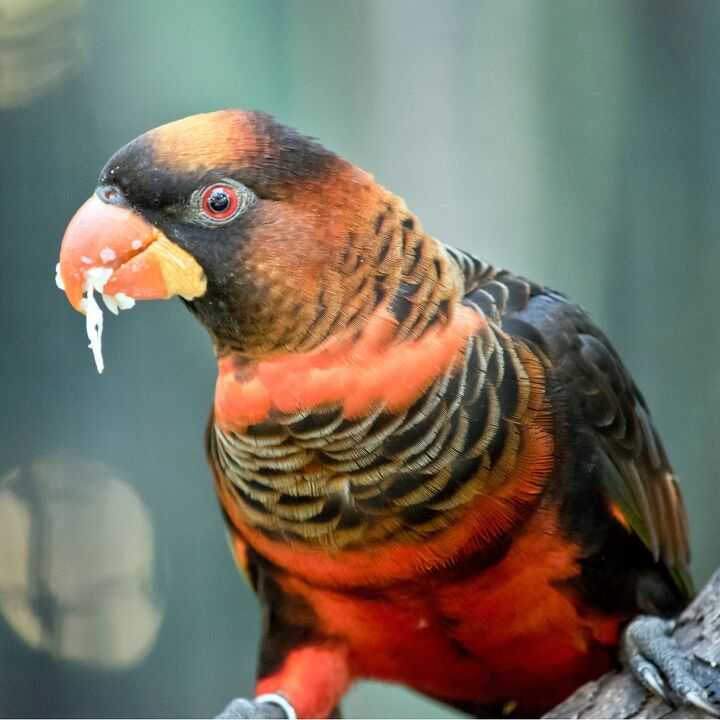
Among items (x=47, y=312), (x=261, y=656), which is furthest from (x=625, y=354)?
(x=47, y=312)

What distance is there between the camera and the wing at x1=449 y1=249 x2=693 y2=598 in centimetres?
123

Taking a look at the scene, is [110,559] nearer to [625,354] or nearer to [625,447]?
[625,447]

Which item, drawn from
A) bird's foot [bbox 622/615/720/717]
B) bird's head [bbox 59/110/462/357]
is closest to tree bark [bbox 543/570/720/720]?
bird's foot [bbox 622/615/720/717]

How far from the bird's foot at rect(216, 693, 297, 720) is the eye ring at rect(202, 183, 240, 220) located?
2.76 ft

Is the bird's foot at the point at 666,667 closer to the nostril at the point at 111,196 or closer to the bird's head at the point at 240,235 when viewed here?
the bird's head at the point at 240,235

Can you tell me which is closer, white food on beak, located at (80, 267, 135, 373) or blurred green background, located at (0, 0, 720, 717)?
white food on beak, located at (80, 267, 135, 373)

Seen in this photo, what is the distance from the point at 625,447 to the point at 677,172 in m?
0.90

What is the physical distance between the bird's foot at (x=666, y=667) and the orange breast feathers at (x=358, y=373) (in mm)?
504

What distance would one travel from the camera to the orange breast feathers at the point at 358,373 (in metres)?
1.10

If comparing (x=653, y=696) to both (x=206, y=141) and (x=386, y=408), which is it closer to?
(x=386, y=408)

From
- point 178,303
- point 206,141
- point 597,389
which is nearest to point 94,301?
point 206,141

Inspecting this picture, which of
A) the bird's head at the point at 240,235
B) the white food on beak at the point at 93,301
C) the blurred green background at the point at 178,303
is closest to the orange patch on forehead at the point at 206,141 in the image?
the bird's head at the point at 240,235

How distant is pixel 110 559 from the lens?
1.75 m

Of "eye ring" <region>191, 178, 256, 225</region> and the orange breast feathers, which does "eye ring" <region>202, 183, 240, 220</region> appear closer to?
"eye ring" <region>191, 178, 256, 225</region>
